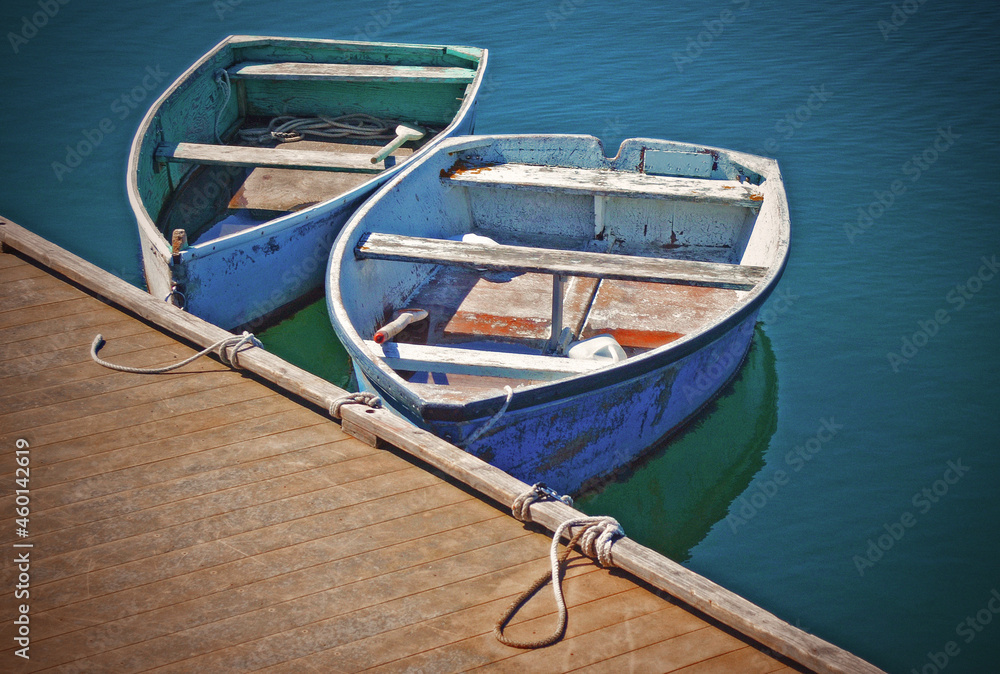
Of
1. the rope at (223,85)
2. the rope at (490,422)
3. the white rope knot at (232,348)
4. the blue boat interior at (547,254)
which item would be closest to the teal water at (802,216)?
the blue boat interior at (547,254)

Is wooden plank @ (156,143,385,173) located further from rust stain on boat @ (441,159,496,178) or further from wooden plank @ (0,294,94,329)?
wooden plank @ (0,294,94,329)

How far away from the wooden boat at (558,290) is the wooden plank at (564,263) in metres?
0.01

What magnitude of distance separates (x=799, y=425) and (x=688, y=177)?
7.82 feet

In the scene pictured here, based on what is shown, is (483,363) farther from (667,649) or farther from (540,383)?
(667,649)

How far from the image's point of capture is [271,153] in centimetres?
688

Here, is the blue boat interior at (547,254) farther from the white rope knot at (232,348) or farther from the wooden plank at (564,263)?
the white rope knot at (232,348)

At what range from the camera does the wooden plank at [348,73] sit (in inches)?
326

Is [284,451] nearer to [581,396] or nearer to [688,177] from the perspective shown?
[581,396]

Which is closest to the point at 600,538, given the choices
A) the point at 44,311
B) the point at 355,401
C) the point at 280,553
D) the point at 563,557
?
the point at 563,557

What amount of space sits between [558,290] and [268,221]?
2703 mm

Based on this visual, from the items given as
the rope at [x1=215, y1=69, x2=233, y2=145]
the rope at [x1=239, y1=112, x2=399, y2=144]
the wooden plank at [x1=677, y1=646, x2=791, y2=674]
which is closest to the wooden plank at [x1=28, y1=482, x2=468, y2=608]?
the wooden plank at [x1=677, y1=646, x2=791, y2=674]

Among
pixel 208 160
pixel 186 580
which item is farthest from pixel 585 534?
pixel 208 160

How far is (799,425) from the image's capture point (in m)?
6.44

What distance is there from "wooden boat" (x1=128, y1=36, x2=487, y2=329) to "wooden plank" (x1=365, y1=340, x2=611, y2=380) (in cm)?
165
